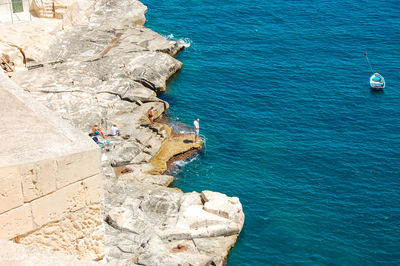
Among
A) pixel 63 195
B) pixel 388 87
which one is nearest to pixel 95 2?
pixel 388 87

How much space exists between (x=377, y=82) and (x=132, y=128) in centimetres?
2439

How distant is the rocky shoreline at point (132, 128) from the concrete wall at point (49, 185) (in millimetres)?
1753

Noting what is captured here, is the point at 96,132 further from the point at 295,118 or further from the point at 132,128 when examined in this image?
the point at 295,118

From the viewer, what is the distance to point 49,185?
1192 cm

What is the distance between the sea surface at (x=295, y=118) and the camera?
31.5m

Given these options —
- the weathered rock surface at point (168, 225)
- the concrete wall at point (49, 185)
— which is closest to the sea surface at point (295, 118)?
the weathered rock surface at point (168, 225)

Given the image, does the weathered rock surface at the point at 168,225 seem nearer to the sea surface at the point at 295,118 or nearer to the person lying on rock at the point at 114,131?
the sea surface at the point at 295,118

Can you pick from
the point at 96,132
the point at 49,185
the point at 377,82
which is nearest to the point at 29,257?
the point at 49,185

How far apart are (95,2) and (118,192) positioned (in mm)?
34242

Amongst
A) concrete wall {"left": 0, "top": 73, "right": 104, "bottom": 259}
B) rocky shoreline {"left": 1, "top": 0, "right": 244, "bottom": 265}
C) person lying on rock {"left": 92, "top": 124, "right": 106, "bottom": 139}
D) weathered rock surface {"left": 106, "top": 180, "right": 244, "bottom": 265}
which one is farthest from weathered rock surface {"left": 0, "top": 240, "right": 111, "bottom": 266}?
person lying on rock {"left": 92, "top": 124, "right": 106, "bottom": 139}

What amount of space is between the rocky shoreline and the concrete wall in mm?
1753

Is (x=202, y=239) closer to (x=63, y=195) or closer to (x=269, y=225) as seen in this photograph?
(x=269, y=225)

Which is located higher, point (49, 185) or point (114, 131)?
point (49, 185)

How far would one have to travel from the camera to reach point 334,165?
38062 millimetres
